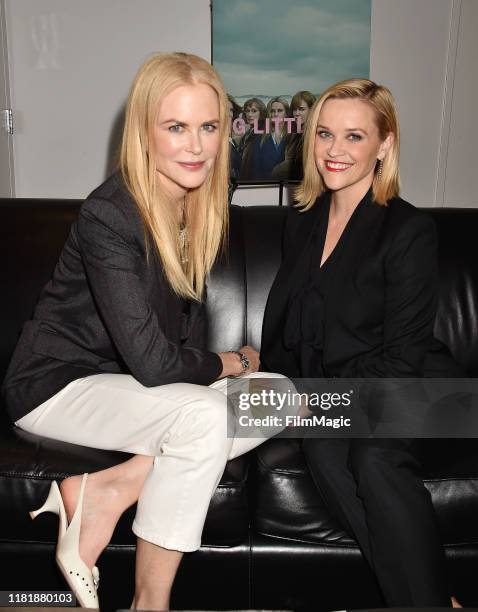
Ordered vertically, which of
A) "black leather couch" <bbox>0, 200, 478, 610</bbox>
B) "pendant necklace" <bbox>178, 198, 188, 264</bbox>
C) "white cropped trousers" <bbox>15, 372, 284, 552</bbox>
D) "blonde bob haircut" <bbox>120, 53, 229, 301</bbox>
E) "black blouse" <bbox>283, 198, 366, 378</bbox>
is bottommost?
"black leather couch" <bbox>0, 200, 478, 610</bbox>

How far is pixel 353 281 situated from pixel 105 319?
2.07ft

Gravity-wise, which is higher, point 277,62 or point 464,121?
point 277,62

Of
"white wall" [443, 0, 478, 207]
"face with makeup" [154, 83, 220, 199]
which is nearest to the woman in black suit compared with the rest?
"face with makeup" [154, 83, 220, 199]

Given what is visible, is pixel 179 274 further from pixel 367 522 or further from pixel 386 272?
pixel 367 522

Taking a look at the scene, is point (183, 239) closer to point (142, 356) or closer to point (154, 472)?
point (142, 356)

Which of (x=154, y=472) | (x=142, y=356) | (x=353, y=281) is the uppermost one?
(x=353, y=281)

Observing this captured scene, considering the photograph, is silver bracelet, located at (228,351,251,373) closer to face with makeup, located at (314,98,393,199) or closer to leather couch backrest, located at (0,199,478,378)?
leather couch backrest, located at (0,199,478,378)

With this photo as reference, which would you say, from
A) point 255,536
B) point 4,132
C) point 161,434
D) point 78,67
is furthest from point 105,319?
point 78,67

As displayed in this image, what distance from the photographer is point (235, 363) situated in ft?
5.64

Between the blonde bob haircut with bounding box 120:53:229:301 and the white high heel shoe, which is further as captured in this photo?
the blonde bob haircut with bounding box 120:53:229:301

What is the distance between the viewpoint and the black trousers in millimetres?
1313

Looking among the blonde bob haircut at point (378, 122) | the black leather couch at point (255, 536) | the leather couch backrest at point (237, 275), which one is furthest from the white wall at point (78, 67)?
the black leather couch at point (255, 536)

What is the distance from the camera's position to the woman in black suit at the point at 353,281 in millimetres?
1515

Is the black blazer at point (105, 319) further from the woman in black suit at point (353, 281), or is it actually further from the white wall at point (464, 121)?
the white wall at point (464, 121)
